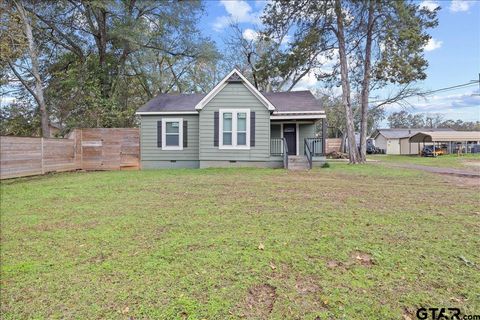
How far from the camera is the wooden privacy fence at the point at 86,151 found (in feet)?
37.7

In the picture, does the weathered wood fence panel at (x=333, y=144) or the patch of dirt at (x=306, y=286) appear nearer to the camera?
the patch of dirt at (x=306, y=286)

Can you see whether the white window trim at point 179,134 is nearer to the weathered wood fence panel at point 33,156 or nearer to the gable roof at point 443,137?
the weathered wood fence panel at point 33,156

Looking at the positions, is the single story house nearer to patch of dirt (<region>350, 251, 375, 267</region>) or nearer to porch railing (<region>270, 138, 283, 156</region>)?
porch railing (<region>270, 138, 283, 156</region>)

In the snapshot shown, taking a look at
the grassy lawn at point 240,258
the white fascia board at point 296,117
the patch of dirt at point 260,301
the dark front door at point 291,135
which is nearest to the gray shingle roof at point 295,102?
the white fascia board at point 296,117

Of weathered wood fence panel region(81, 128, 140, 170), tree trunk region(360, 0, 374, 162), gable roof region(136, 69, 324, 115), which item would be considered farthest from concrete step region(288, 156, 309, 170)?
weathered wood fence panel region(81, 128, 140, 170)

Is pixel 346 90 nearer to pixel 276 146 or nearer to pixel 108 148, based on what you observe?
pixel 276 146

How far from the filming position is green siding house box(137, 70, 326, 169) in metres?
13.4

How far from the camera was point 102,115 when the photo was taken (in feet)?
57.5

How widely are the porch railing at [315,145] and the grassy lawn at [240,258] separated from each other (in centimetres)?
841

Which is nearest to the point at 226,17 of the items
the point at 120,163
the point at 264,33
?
the point at 264,33

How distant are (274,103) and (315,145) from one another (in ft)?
10.8

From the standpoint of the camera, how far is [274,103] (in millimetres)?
15641

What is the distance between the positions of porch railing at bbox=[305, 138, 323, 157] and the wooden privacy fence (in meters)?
9.23

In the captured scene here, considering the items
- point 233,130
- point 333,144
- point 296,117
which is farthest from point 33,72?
point 333,144
